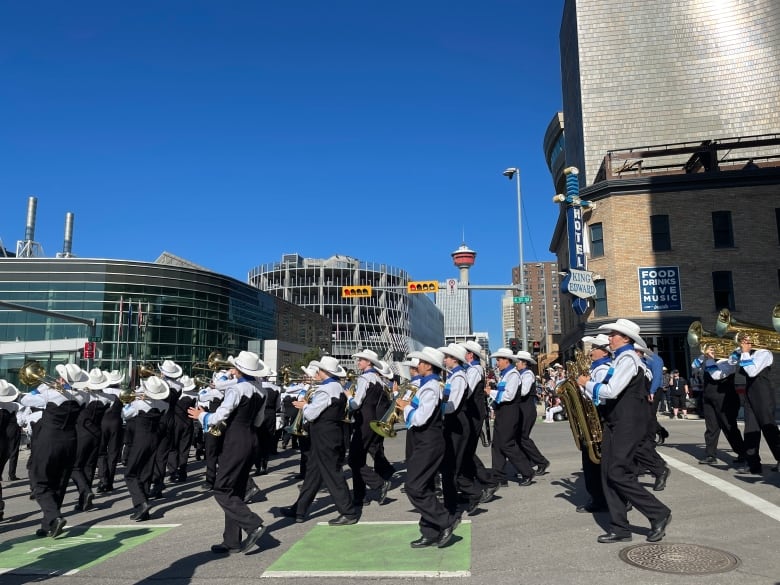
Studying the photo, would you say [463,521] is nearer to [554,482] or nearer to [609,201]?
[554,482]

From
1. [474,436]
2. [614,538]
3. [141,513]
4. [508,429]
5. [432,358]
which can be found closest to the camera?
[614,538]

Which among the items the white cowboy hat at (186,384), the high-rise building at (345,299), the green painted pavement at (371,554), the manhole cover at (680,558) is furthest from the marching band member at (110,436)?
the high-rise building at (345,299)

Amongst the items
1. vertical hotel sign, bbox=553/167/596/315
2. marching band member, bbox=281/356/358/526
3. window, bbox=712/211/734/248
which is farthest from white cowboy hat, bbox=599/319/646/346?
window, bbox=712/211/734/248

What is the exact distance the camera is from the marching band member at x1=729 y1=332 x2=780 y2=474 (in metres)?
8.94

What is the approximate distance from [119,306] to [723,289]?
42.3 m

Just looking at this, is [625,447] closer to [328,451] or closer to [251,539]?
[328,451]

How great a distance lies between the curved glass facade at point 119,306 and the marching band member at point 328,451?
4178 cm

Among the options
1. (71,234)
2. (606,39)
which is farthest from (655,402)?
(71,234)

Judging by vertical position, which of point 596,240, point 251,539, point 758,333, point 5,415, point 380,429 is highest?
point 596,240

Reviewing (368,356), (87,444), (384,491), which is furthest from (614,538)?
(87,444)

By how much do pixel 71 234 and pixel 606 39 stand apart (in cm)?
7061

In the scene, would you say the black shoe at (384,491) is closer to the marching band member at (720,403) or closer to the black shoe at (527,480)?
the black shoe at (527,480)

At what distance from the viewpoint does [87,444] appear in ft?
28.6

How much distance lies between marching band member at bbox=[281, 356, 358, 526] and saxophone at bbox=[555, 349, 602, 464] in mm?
2589
